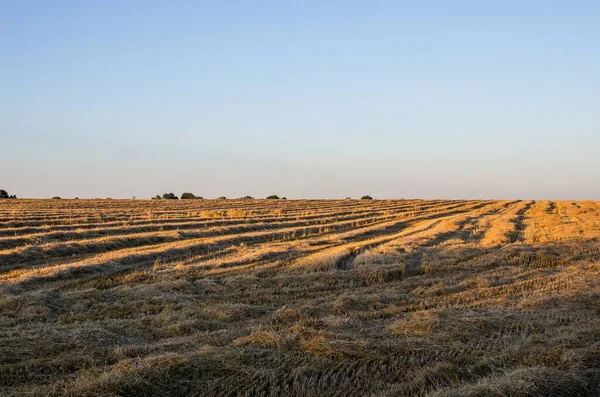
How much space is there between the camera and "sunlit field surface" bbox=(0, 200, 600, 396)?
693 cm

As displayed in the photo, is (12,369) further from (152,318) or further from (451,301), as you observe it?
(451,301)

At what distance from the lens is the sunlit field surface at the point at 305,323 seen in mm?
6926

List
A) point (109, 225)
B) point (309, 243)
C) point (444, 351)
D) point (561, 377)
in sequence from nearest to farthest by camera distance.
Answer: point (561, 377) < point (444, 351) < point (309, 243) < point (109, 225)

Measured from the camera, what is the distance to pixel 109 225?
30.0 meters

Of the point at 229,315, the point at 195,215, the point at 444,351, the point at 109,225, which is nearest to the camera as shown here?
the point at 444,351

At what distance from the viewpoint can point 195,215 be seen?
1634 inches

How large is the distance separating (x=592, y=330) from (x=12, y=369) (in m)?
8.98

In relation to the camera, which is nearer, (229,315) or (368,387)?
(368,387)

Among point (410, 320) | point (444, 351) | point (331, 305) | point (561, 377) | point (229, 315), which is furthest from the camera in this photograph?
point (331, 305)

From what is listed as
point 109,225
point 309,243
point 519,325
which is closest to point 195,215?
point 109,225

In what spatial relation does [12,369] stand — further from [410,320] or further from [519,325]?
[519,325]

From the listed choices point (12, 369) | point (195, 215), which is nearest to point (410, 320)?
point (12, 369)

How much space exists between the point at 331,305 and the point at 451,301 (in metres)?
2.81

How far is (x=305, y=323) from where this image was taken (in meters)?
9.53
